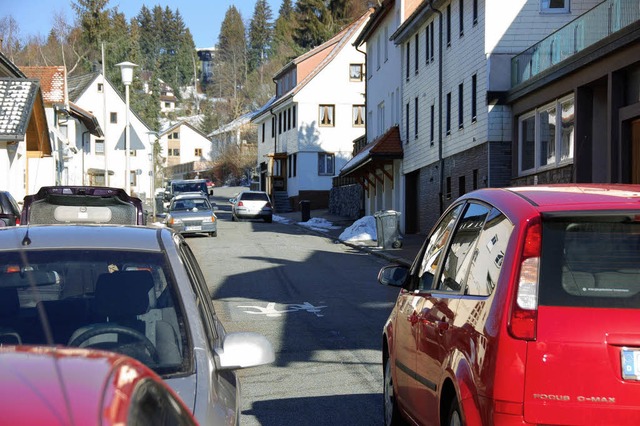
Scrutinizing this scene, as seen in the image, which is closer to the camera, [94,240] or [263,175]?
[94,240]

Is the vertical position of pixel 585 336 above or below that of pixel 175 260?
below

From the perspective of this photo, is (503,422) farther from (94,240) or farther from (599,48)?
→ (599,48)

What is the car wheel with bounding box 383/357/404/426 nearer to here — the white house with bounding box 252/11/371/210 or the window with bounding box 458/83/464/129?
the window with bounding box 458/83/464/129

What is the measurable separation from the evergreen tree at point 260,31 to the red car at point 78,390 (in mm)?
148882

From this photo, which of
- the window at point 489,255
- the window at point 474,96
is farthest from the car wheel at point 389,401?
the window at point 474,96

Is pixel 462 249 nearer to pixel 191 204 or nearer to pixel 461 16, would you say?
pixel 461 16

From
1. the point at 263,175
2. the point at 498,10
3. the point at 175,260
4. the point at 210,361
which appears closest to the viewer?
the point at 210,361

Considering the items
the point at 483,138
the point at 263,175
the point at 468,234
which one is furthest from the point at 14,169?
the point at 263,175

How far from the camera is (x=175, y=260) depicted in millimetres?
4617

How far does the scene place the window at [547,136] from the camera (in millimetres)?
22656

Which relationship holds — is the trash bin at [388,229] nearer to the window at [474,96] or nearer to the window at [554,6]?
the window at [474,96]

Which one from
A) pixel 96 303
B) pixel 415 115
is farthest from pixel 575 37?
pixel 96 303

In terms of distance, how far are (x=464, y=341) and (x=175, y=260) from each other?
57.6 inches

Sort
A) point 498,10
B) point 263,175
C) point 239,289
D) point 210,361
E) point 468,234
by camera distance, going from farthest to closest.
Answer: point 263,175 < point 498,10 < point 239,289 < point 468,234 < point 210,361
